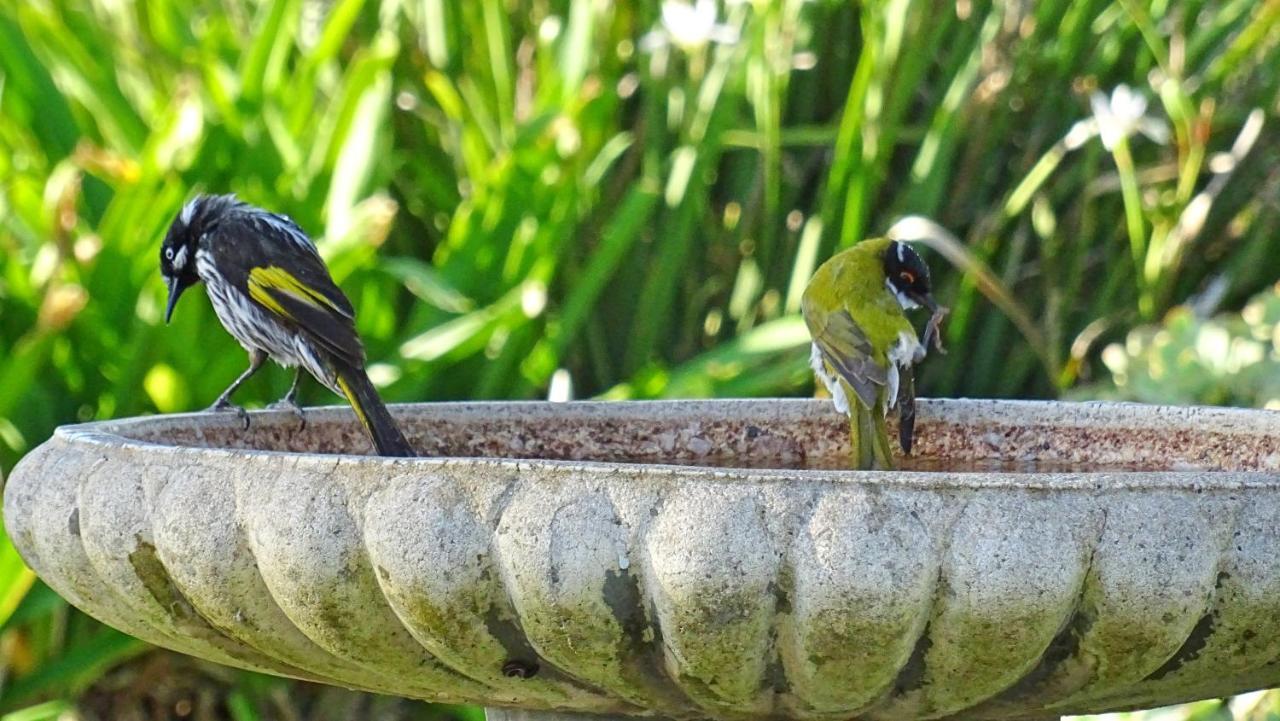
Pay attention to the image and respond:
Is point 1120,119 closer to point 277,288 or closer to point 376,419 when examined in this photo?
point 277,288

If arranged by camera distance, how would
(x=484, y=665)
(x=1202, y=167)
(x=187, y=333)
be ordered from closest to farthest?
(x=484, y=665)
(x=187, y=333)
(x=1202, y=167)

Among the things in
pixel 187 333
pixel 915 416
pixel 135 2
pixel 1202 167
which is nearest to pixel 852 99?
pixel 1202 167

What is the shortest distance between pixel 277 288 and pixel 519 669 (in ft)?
5.28

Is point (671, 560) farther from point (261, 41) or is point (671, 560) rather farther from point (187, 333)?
point (261, 41)

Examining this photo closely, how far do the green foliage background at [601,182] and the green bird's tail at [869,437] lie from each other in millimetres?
1623

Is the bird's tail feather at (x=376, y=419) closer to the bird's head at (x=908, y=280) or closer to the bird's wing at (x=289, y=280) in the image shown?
the bird's wing at (x=289, y=280)

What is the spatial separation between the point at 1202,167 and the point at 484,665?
171 inches

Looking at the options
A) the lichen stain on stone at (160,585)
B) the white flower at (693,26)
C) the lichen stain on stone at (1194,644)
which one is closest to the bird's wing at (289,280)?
the lichen stain on stone at (160,585)

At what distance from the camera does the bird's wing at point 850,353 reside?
2.85 m

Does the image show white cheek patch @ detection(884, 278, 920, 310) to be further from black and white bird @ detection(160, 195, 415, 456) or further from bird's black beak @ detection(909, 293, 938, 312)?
black and white bird @ detection(160, 195, 415, 456)

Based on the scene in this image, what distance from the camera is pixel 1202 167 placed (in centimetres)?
556

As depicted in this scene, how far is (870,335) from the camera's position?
3.15 m

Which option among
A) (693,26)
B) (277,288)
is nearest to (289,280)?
(277,288)

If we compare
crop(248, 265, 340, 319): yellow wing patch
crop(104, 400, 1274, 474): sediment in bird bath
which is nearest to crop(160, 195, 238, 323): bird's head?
crop(248, 265, 340, 319): yellow wing patch
